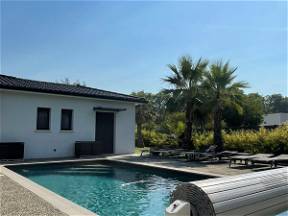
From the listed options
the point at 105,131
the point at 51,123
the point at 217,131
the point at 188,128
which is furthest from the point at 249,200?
the point at 188,128

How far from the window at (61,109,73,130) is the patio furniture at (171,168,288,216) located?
15604 millimetres

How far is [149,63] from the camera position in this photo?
20844 mm

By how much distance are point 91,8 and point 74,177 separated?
7295 mm

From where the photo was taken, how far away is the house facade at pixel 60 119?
16734mm

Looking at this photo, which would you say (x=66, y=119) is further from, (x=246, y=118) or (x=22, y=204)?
(x=246, y=118)

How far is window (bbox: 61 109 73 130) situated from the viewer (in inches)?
737

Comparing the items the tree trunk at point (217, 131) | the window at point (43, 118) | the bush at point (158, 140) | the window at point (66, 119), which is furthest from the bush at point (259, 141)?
the window at point (43, 118)

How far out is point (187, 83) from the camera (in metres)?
21.2

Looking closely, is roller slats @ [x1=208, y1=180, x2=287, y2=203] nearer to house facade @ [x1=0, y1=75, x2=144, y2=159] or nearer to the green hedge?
the green hedge

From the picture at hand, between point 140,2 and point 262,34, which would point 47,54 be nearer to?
point 140,2

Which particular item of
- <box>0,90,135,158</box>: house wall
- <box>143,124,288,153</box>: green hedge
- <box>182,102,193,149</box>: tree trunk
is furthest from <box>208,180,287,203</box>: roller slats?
<box>182,102,193,149</box>: tree trunk

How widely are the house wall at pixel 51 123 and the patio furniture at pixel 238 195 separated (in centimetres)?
1494

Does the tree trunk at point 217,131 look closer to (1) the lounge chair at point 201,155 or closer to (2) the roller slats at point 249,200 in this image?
(1) the lounge chair at point 201,155

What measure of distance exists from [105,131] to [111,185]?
382 inches
